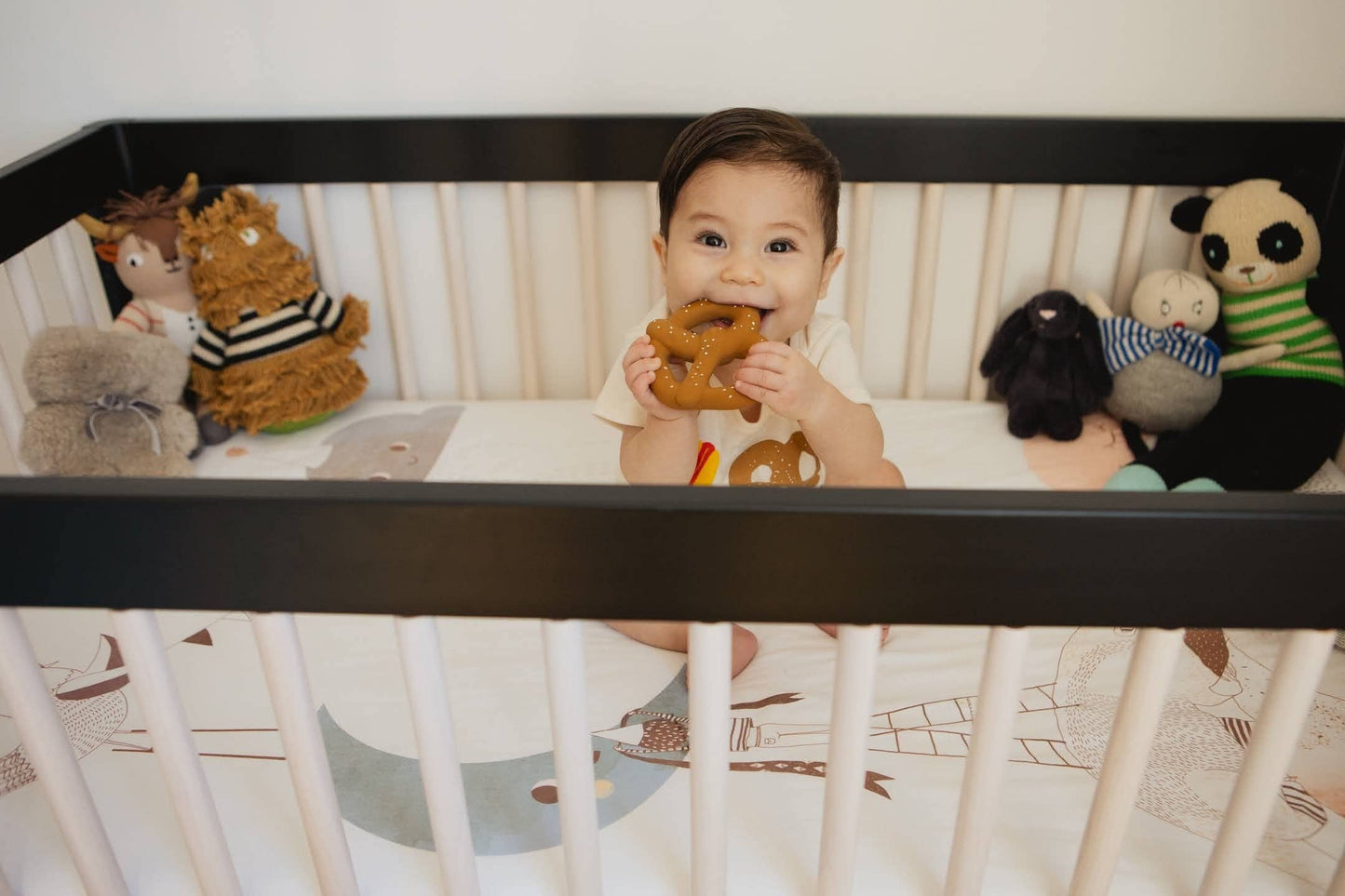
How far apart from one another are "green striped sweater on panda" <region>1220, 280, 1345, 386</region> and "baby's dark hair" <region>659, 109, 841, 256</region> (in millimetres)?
641

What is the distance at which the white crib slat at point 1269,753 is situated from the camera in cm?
58

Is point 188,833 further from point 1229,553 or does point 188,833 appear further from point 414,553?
point 1229,553

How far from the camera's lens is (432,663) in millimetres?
614

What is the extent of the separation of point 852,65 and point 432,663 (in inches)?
37.1

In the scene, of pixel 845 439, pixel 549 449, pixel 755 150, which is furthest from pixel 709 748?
pixel 549 449

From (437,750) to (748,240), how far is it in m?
0.47

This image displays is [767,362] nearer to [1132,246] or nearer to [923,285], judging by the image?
[923,285]

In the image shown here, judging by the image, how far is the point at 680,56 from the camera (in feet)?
4.13

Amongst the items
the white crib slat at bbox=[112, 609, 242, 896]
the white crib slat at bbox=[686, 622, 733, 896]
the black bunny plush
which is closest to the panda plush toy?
the black bunny plush

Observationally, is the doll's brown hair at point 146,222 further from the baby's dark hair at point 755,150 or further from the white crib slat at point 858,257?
the white crib slat at point 858,257

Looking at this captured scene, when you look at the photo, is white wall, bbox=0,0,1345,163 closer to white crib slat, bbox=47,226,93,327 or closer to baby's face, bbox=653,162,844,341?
white crib slat, bbox=47,226,93,327

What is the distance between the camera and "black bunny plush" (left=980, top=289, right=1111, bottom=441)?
4.24 feet

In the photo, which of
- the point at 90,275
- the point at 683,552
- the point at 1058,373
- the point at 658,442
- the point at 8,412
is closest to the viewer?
the point at 683,552

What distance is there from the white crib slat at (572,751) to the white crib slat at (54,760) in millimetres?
310
